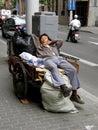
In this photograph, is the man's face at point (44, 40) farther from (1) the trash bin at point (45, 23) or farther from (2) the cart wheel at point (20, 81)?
(1) the trash bin at point (45, 23)

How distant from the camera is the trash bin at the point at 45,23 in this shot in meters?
9.62

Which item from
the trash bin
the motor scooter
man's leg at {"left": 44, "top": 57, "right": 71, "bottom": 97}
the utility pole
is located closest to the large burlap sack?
man's leg at {"left": 44, "top": 57, "right": 71, "bottom": 97}

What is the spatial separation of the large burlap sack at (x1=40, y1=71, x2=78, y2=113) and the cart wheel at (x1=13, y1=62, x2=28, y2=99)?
56cm

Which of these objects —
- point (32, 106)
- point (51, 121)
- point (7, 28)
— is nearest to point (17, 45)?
point (32, 106)

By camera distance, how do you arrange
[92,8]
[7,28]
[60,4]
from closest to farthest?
[7,28]
[92,8]
[60,4]

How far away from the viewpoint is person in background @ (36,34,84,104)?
6168mm

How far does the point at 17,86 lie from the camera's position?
22.9 feet

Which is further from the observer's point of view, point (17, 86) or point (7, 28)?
point (7, 28)

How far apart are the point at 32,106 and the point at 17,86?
1.93ft

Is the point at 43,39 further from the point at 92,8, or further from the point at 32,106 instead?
the point at 92,8

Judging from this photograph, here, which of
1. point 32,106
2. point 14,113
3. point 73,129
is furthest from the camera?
point 32,106

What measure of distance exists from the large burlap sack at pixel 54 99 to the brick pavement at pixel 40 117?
0.10 meters


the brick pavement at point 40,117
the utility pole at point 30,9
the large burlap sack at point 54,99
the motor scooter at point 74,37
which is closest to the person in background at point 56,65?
the large burlap sack at point 54,99

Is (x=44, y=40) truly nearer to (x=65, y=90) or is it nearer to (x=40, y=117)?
(x=65, y=90)
